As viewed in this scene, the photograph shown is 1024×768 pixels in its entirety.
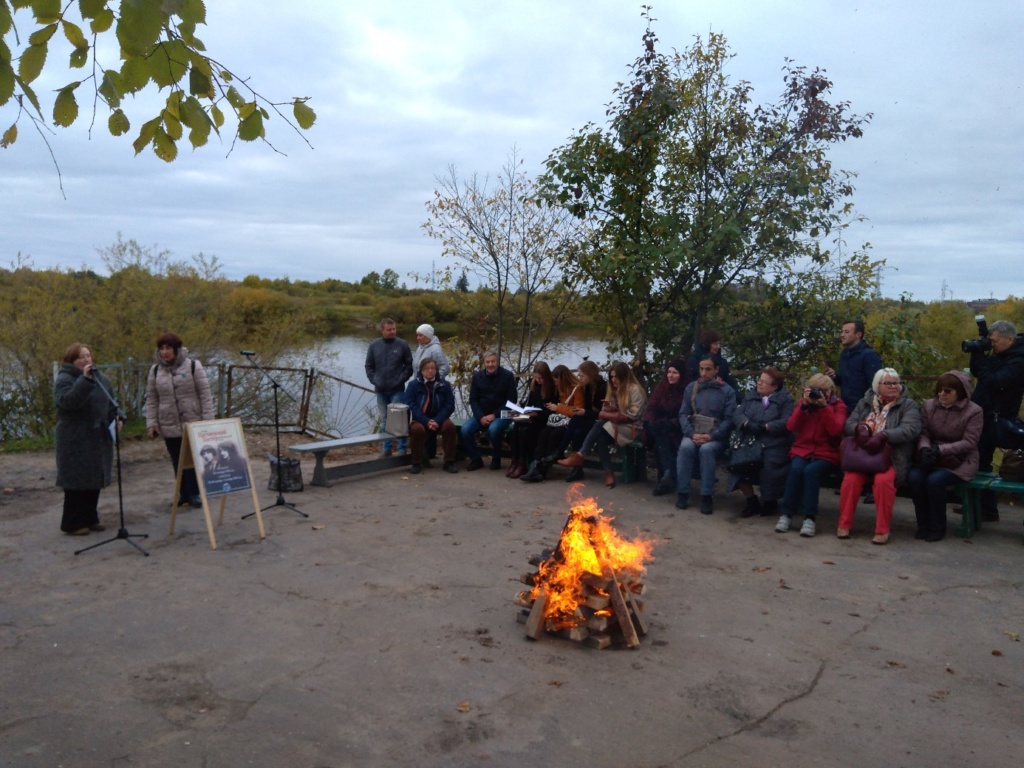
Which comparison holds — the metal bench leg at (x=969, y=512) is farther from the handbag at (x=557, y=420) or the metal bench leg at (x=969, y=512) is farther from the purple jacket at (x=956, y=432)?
the handbag at (x=557, y=420)

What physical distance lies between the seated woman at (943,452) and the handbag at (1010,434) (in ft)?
0.94

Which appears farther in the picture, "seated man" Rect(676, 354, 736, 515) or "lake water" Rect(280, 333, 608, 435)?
"lake water" Rect(280, 333, 608, 435)

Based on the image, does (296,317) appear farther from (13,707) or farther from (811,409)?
(13,707)

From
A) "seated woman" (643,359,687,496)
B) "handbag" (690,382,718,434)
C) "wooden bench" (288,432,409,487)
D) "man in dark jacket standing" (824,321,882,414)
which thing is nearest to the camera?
"man in dark jacket standing" (824,321,882,414)

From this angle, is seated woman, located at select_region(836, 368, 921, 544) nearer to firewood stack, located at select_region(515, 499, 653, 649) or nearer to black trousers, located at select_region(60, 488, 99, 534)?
firewood stack, located at select_region(515, 499, 653, 649)

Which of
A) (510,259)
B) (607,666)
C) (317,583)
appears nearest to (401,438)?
(510,259)

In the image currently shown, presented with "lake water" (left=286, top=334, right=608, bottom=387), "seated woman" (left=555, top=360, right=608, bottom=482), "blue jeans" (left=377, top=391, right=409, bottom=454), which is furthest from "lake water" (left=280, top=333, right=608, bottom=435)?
"seated woman" (left=555, top=360, right=608, bottom=482)

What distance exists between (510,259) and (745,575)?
6.76 metres

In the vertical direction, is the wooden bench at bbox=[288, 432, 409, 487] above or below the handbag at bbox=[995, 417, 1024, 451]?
below

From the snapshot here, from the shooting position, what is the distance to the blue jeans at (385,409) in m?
11.0

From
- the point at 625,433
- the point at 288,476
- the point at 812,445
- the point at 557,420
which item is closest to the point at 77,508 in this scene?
the point at 288,476

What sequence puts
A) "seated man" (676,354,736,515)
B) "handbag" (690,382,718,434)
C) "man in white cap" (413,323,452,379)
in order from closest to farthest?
"seated man" (676,354,736,515), "handbag" (690,382,718,434), "man in white cap" (413,323,452,379)

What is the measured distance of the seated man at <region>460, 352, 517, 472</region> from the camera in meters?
10.9

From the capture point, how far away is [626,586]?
555 cm
